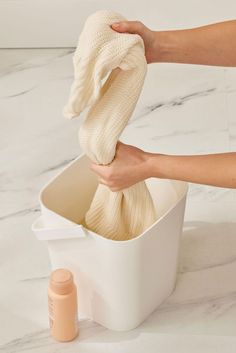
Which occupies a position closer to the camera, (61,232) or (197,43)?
(61,232)

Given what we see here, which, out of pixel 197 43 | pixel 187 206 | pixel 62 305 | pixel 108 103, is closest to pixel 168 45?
pixel 197 43

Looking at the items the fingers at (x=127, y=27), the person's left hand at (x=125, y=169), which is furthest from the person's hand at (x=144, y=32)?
the person's left hand at (x=125, y=169)

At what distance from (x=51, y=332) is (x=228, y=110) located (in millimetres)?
898

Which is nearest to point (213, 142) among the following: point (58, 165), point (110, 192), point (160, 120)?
point (160, 120)

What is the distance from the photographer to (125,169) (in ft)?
4.84

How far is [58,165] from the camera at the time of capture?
6.72ft

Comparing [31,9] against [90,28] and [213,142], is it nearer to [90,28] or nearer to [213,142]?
[213,142]

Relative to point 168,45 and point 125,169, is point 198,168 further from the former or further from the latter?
point 168,45

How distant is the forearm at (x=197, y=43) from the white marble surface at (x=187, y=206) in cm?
39

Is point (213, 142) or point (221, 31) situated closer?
point (221, 31)

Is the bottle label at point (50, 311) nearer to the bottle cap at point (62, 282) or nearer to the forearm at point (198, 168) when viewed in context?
the bottle cap at point (62, 282)

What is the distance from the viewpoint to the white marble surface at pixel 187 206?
1.59 m

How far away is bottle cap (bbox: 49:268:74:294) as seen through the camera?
1.50m

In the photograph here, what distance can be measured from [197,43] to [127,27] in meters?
0.20
